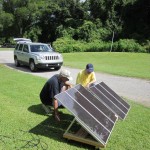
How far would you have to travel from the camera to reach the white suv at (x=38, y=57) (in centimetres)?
1862

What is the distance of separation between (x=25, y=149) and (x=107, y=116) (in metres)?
2.18

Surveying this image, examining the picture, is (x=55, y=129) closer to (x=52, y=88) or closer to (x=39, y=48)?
(x=52, y=88)

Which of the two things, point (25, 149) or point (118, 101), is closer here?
point (25, 149)

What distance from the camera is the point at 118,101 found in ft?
29.0

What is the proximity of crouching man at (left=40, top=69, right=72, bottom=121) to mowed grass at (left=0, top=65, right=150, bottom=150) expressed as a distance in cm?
42

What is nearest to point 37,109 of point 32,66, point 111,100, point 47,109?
point 47,109

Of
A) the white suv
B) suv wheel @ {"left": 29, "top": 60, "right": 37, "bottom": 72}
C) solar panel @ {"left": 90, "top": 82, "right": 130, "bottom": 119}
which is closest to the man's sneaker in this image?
solar panel @ {"left": 90, "top": 82, "right": 130, "bottom": 119}

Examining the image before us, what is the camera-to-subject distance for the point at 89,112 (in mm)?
6371

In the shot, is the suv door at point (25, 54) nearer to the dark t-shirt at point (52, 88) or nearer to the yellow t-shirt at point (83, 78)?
the yellow t-shirt at point (83, 78)

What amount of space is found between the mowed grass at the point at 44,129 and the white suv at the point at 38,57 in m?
8.80

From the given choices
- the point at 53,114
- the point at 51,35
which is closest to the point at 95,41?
the point at 51,35

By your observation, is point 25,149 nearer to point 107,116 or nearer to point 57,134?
point 57,134

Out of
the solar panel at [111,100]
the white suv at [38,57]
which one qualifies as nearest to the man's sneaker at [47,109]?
the solar panel at [111,100]

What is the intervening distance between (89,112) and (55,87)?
5.34 feet
